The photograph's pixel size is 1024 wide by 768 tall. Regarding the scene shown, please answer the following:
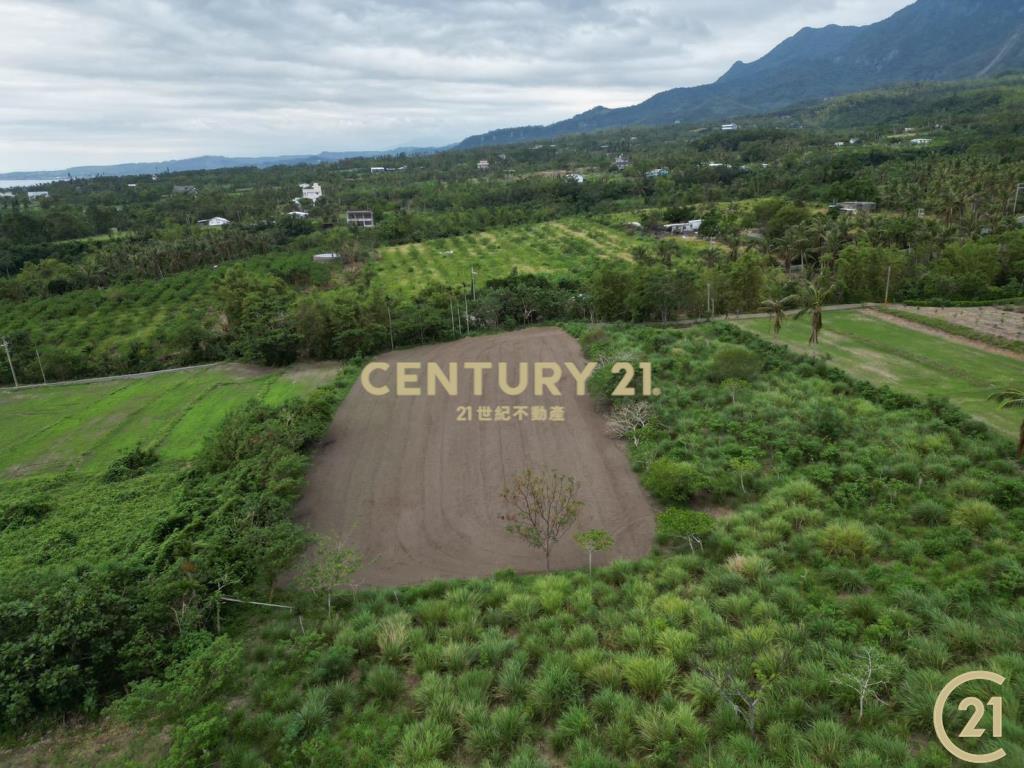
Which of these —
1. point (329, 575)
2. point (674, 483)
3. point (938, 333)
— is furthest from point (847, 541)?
point (938, 333)

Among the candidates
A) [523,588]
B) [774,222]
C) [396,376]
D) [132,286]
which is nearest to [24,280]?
[132,286]

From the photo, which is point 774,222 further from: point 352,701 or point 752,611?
point 352,701

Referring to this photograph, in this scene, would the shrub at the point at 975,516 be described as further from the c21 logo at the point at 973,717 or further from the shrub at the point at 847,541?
the c21 logo at the point at 973,717

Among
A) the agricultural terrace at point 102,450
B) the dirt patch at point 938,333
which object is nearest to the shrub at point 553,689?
the agricultural terrace at point 102,450

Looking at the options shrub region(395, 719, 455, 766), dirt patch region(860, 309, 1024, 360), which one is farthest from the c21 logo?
dirt patch region(860, 309, 1024, 360)

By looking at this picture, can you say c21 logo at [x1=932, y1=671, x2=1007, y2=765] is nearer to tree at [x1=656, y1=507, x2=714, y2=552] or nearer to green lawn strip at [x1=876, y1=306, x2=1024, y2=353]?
tree at [x1=656, y1=507, x2=714, y2=552]
